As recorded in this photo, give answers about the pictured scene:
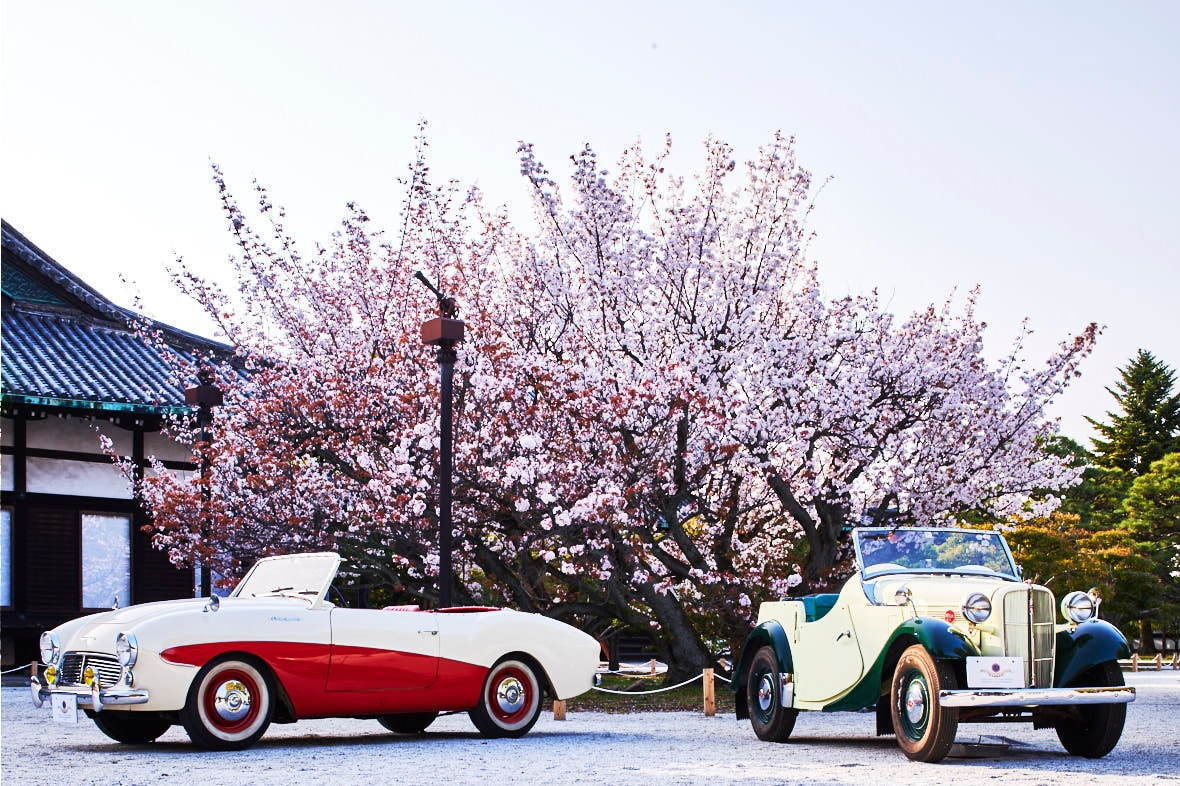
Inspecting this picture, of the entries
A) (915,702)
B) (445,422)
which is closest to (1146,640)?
(445,422)

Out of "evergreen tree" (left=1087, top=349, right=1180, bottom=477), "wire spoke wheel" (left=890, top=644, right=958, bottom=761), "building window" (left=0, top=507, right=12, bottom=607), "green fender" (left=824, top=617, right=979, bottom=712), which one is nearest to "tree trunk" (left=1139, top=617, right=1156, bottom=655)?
"evergreen tree" (left=1087, top=349, right=1180, bottom=477)

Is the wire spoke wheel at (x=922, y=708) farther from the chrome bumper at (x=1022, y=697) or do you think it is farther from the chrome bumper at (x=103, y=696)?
the chrome bumper at (x=103, y=696)

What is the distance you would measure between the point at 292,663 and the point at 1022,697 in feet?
17.6

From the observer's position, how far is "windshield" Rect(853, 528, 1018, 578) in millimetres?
11664

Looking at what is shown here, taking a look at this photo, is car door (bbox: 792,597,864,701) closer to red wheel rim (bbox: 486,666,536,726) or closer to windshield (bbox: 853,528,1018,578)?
windshield (bbox: 853,528,1018,578)

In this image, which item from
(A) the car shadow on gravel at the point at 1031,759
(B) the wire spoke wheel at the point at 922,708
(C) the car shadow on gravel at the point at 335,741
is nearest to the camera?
(A) the car shadow on gravel at the point at 1031,759

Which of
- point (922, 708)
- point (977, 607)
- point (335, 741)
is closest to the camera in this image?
point (922, 708)

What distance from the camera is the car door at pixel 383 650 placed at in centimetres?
1158

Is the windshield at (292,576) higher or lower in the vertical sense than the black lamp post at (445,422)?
lower

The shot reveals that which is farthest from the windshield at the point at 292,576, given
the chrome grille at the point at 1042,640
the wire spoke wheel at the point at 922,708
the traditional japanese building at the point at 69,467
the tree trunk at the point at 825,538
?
the traditional japanese building at the point at 69,467

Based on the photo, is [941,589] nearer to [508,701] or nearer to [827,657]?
[827,657]

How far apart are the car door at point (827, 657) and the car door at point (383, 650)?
297cm

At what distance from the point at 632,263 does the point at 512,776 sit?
38.2 feet

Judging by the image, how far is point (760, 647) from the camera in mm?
12461
